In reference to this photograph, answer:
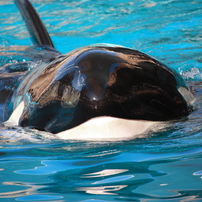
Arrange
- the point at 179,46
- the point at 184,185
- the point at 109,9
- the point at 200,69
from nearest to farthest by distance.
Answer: the point at 184,185, the point at 200,69, the point at 179,46, the point at 109,9

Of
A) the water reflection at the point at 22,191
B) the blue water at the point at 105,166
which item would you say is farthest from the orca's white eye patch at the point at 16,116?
the water reflection at the point at 22,191

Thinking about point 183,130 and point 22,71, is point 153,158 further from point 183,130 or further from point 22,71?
point 22,71

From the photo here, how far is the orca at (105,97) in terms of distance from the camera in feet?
7.07

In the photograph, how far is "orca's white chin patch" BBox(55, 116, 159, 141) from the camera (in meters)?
2.14

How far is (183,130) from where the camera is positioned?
219 cm

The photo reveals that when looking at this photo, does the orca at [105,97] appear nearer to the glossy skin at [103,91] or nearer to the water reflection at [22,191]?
the glossy skin at [103,91]

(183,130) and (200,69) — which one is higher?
(200,69)

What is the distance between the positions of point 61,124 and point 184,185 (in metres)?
0.89

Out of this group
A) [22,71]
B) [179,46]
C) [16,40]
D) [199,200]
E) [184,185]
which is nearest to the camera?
[199,200]

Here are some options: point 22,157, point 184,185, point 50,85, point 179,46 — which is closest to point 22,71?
point 50,85

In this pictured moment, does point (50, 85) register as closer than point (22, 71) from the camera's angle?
Yes

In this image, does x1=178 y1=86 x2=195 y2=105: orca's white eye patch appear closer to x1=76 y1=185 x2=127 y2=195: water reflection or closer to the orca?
the orca

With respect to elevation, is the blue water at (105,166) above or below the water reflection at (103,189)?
above

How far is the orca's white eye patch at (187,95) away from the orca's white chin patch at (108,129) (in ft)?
1.28
